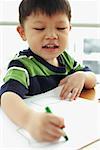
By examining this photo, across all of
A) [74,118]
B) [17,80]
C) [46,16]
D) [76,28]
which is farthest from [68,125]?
[76,28]

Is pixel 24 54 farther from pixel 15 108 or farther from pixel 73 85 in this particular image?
pixel 15 108

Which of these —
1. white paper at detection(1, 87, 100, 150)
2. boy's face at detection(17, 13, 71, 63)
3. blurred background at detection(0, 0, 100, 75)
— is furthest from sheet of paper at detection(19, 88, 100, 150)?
blurred background at detection(0, 0, 100, 75)

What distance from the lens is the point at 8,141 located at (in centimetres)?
53

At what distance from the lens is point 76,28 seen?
1.80 m

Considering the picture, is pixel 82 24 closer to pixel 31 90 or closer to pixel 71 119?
pixel 31 90

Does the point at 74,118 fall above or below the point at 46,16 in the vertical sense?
below

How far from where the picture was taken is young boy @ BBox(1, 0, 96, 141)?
724 millimetres

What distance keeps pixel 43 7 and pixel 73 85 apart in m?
0.23

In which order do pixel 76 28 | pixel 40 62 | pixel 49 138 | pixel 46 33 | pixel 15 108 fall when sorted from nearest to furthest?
pixel 49 138 < pixel 15 108 < pixel 46 33 < pixel 40 62 < pixel 76 28

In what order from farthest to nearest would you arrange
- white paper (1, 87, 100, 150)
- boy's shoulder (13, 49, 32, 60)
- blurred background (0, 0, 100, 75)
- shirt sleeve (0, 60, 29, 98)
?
1. blurred background (0, 0, 100, 75)
2. boy's shoulder (13, 49, 32, 60)
3. shirt sleeve (0, 60, 29, 98)
4. white paper (1, 87, 100, 150)

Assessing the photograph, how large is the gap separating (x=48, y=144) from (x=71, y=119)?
11 centimetres

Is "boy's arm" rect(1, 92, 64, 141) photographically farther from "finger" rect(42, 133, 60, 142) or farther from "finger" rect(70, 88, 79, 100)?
"finger" rect(70, 88, 79, 100)

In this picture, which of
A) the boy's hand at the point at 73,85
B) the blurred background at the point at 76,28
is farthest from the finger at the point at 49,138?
the blurred background at the point at 76,28

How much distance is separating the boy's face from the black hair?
14 millimetres
